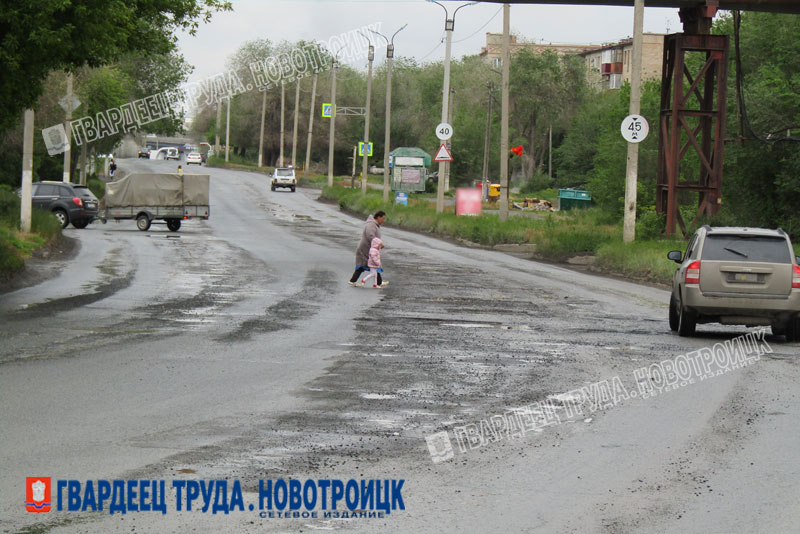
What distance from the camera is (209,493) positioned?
22.0 ft

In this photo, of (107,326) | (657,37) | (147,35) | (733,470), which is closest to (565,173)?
(657,37)

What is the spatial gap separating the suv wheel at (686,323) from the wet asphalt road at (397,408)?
0.24 meters

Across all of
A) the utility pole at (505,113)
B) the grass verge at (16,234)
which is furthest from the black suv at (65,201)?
the utility pole at (505,113)

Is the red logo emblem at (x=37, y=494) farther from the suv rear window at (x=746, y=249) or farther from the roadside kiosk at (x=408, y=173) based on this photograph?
the roadside kiosk at (x=408, y=173)

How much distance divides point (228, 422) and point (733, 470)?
4.13m

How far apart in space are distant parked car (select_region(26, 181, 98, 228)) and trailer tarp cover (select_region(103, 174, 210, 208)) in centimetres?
115

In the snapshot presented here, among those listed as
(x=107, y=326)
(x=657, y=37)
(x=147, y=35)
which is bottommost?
(x=107, y=326)

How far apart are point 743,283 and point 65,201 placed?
3346cm

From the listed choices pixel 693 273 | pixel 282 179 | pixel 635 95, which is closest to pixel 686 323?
pixel 693 273

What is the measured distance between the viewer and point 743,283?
15711 millimetres

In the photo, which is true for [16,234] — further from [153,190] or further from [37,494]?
[37,494]

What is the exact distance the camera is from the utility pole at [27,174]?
30484mm

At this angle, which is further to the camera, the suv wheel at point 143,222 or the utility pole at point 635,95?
the suv wheel at point 143,222

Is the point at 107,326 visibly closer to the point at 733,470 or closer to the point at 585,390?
the point at 585,390
